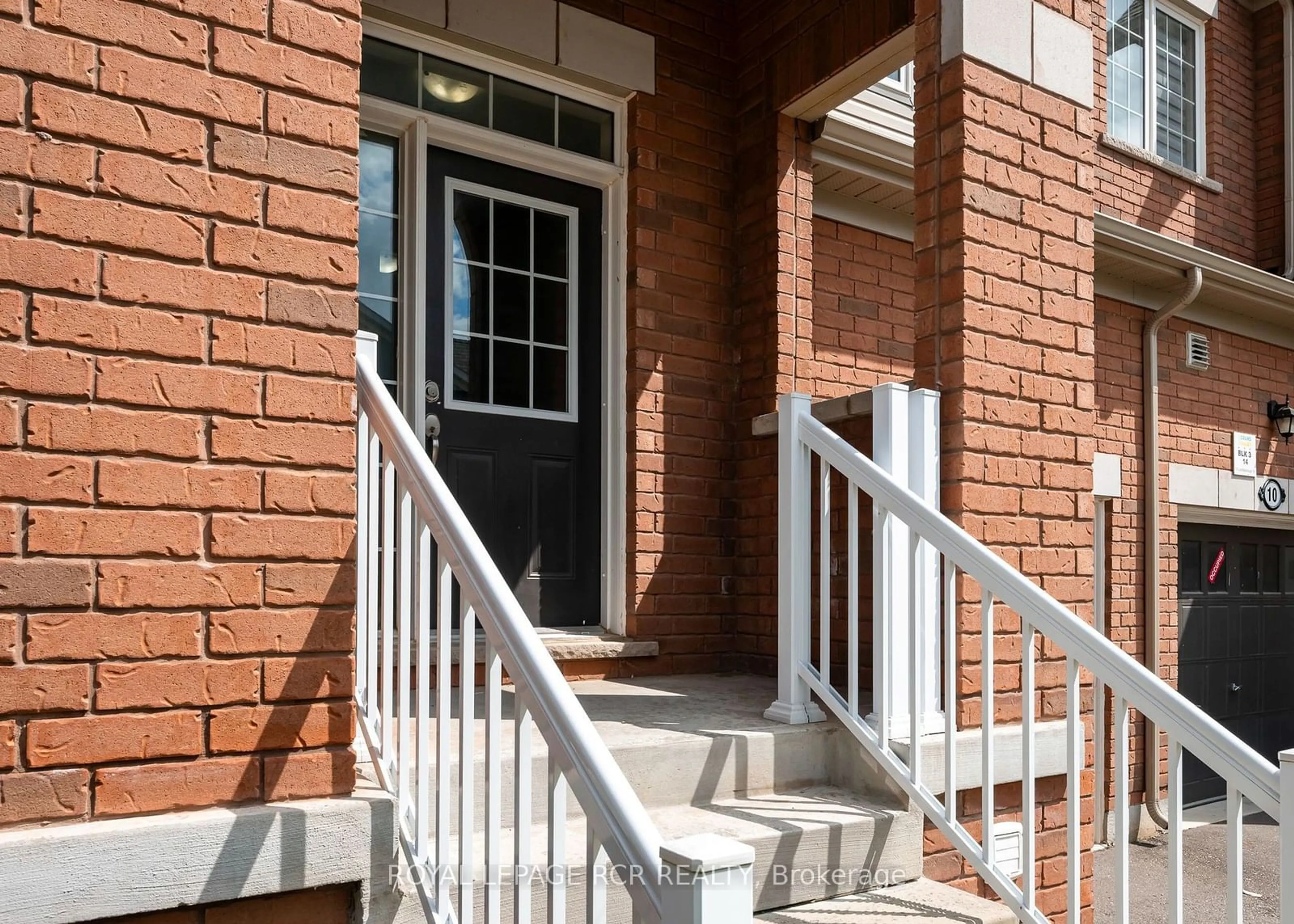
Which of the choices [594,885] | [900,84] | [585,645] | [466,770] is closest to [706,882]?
→ [594,885]

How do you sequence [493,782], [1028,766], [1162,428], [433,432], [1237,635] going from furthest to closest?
1. [1237,635]
2. [1162,428]
3. [433,432]
4. [1028,766]
5. [493,782]

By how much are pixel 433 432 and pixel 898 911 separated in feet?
7.75

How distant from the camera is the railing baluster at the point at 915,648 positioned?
2.88 meters

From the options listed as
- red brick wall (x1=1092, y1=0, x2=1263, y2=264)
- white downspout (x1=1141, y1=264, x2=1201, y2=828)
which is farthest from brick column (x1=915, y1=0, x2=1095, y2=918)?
red brick wall (x1=1092, y1=0, x2=1263, y2=264)

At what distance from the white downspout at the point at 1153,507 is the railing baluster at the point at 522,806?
5.98 meters

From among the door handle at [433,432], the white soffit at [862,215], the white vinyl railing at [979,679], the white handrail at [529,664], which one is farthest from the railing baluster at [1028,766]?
the white soffit at [862,215]

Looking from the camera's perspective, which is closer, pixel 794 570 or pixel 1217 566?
pixel 794 570

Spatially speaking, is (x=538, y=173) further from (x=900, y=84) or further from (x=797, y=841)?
(x=797, y=841)

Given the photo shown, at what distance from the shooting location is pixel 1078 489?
3.54 m

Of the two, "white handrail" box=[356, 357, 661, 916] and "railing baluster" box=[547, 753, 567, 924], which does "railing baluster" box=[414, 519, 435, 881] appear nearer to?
"white handrail" box=[356, 357, 661, 916]

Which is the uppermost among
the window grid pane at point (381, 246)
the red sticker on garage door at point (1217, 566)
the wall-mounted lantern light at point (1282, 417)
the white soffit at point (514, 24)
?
the white soffit at point (514, 24)

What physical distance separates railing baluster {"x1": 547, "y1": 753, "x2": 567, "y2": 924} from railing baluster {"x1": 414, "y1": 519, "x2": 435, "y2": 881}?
52 cm

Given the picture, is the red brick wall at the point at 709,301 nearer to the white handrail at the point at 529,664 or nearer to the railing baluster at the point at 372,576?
the railing baluster at the point at 372,576

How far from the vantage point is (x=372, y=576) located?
8.28 feet
